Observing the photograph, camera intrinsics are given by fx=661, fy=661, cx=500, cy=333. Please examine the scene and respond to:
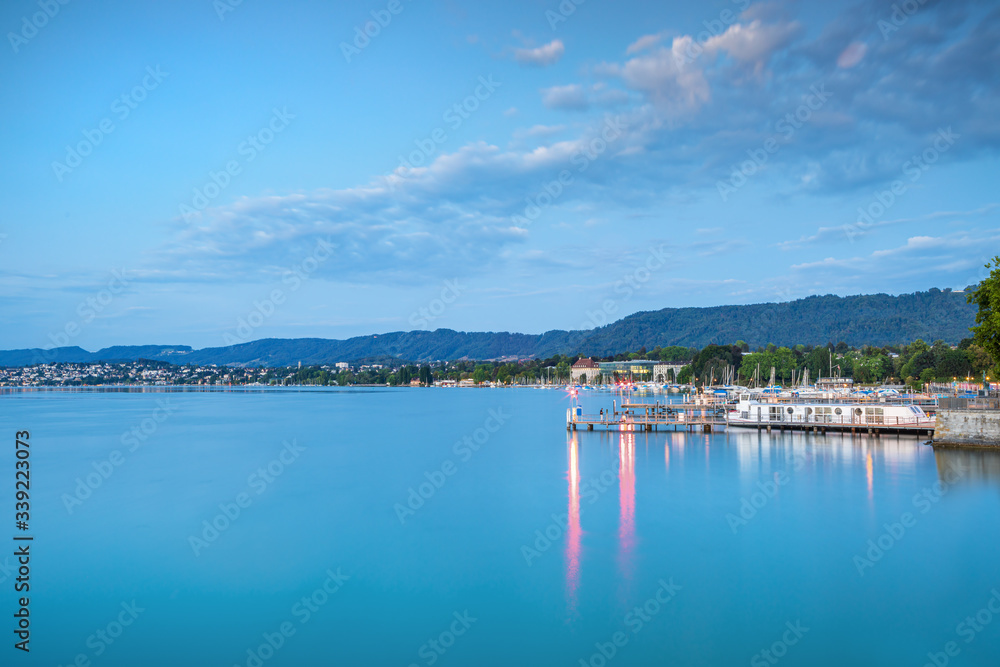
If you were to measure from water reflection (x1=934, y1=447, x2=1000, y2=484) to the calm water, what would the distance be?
0.20 meters

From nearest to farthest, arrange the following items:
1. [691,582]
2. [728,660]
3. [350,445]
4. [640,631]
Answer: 1. [728,660]
2. [640,631]
3. [691,582]
4. [350,445]

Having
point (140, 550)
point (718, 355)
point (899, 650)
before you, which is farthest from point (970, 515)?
point (718, 355)

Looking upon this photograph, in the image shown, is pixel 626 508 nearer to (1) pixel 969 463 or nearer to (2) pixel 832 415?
(1) pixel 969 463

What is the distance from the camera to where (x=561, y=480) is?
29438 mm

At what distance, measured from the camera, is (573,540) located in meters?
19.4

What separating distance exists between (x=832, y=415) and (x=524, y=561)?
3190 centimetres

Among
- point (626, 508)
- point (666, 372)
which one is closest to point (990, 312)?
point (626, 508)

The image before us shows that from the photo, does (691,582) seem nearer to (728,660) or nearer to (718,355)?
(728,660)

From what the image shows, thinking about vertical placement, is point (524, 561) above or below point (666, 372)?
below

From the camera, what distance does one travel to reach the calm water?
12789 mm

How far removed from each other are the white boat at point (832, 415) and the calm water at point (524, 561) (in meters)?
5.66

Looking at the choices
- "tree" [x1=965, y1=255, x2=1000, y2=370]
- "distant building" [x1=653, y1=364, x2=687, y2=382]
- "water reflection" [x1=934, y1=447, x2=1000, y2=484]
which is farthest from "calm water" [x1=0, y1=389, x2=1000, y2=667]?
"distant building" [x1=653, y1=364, x2=687, y2=382]

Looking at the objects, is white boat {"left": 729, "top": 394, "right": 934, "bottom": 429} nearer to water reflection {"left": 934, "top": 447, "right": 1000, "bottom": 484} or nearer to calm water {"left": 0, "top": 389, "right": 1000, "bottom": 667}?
calm water {"left": 0, "top": 389, "right": 1000, "bottom": 667}

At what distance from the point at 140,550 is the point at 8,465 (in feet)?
71.5
